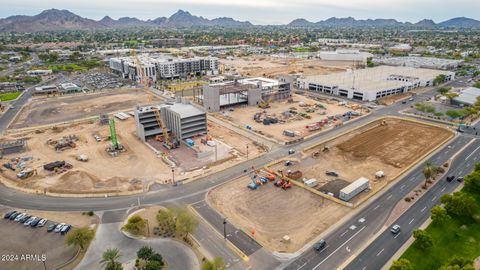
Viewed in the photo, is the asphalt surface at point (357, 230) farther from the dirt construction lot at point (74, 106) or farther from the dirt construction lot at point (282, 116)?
the dirt construction lot at point (74, 106)

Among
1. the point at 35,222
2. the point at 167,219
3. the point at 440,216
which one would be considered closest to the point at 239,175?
the point at 167,219

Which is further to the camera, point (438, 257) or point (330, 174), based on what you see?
point (330, 174)

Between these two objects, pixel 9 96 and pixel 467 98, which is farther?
pixel 9 96

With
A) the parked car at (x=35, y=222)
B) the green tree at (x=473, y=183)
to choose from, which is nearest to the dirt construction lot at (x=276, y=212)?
the green tree at (x=473, y=183)

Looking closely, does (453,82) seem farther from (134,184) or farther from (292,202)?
(134,184)

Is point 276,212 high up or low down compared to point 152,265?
down

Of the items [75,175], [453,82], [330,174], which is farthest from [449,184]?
[453,82]

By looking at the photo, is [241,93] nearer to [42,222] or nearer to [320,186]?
[320,186]
